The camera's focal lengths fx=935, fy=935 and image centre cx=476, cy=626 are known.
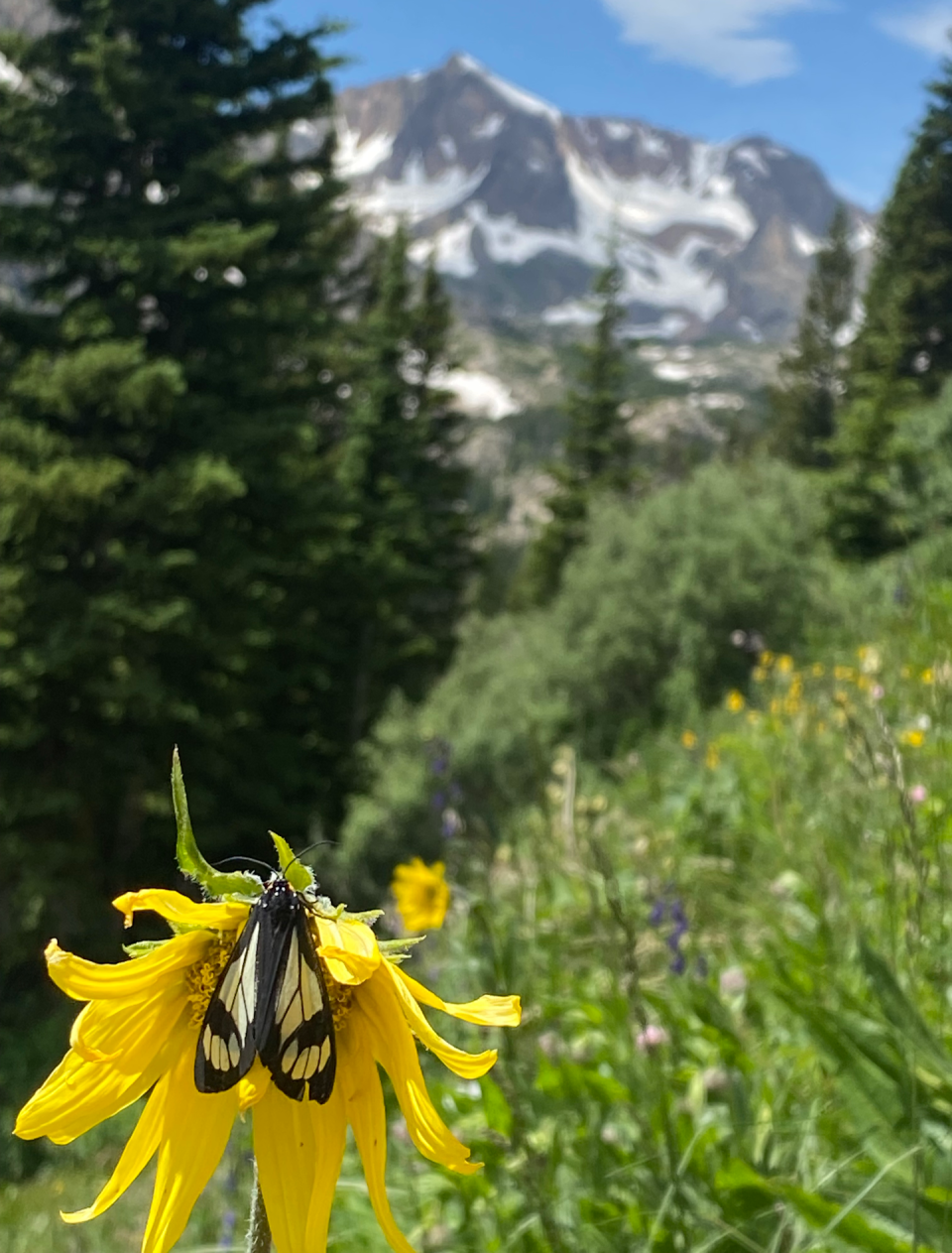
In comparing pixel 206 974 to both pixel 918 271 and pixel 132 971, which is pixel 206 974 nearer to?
pixel 132 971

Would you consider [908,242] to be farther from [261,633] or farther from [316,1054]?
[316,1054]

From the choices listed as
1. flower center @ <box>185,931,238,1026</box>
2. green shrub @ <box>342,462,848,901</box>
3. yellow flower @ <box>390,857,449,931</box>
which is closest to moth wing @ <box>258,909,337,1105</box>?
flower center @ <box>185,931,238,1026</box>

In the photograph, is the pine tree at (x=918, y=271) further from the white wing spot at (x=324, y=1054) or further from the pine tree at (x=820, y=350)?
the white wing spot at (x=324, y=1054)

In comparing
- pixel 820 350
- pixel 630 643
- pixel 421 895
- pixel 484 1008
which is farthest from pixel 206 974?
pixel 820 350

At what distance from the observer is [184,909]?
694mm

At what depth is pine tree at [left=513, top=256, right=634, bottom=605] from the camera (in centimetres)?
2402

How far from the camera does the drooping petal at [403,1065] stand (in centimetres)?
71

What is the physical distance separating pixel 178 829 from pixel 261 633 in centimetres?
942

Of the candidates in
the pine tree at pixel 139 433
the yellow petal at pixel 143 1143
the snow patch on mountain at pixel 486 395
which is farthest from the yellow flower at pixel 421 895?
the snow patch on mountain at pixel 486 395

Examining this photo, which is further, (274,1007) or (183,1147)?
(183,1147)

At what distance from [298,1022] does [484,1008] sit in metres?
0.14

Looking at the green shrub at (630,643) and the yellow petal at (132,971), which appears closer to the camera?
the yellow petal at (132,971)

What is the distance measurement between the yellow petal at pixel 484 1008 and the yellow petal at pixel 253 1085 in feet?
0.41

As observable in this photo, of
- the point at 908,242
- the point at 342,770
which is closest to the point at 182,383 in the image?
the point at 342,770
